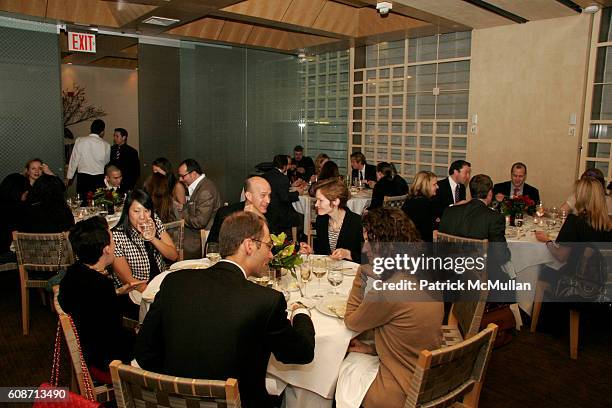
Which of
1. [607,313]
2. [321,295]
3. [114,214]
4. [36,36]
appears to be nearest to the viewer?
[321,295]

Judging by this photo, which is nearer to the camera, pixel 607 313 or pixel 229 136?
pixel 607 313

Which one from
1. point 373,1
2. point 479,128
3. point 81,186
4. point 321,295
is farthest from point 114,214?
point 479,128

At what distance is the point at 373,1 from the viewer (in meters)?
6.72

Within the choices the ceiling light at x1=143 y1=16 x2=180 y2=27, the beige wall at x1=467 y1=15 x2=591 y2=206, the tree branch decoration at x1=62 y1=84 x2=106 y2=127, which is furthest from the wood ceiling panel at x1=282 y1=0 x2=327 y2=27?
the tree branch decoration at x1=62 y1=84 x2=106 y2=127

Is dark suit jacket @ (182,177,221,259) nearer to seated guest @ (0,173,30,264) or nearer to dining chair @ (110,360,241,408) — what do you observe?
seated guest @ (0,173,30,264)

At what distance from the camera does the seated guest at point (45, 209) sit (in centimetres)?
471

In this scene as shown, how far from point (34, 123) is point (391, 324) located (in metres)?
7.09

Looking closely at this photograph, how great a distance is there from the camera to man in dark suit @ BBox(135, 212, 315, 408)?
1.92 metres

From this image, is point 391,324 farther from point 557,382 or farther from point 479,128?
point 479,128

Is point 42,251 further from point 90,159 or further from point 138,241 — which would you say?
point 90,159

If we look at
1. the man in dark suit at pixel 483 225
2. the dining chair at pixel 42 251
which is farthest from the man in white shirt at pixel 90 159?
the man in dark suit at pixel 483 225

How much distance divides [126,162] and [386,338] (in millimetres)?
7064

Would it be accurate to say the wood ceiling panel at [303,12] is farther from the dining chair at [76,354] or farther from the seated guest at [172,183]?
A: the dining chair at [76,354]

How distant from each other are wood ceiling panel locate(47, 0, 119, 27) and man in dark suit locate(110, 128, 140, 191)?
1.69m
